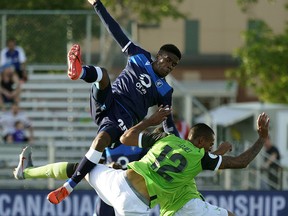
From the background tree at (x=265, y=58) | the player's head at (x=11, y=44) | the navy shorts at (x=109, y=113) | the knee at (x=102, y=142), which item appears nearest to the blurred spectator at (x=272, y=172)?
the player's head at (x=11, y=44)

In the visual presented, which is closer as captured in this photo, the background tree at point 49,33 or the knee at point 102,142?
the knee at point 102,142

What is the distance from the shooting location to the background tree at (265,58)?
30.5 m

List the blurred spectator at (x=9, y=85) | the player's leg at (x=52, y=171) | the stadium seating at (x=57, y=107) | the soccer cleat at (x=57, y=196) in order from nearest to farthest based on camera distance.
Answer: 1. the soccer cleat at (x=57, y=196)
2. the player's leg at (x=52, y=171)
3. the blurred spectator at (x=9, y=85)
4. the stadium seating at (x=57, y=107)

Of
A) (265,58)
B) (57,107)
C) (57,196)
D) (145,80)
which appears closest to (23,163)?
(57,196)

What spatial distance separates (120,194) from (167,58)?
6.22 feet

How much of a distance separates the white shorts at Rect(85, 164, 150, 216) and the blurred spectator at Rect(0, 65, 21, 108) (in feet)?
33.6

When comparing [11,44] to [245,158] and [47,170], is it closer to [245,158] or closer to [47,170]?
[47,170]

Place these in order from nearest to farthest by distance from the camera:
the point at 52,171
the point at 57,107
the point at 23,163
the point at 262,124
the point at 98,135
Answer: the point at 262,124, the point at 98,135, the point at 52,171, the point at 23,163, the point at 57,107

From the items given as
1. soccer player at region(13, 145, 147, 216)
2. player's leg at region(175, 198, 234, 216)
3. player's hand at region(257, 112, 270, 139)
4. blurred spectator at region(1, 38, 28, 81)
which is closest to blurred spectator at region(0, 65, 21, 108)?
blurred spectator at region(1, 38, 28, 81)

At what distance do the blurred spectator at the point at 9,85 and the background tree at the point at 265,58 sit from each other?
428 inches

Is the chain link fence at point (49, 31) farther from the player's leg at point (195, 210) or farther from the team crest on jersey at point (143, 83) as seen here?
the player's leg at point (195, 210)

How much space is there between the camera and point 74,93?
2184 cm

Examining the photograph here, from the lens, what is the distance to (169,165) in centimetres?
1052

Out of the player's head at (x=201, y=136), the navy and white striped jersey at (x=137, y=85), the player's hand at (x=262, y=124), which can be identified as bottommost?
the player's head at (x=201, y=136)
